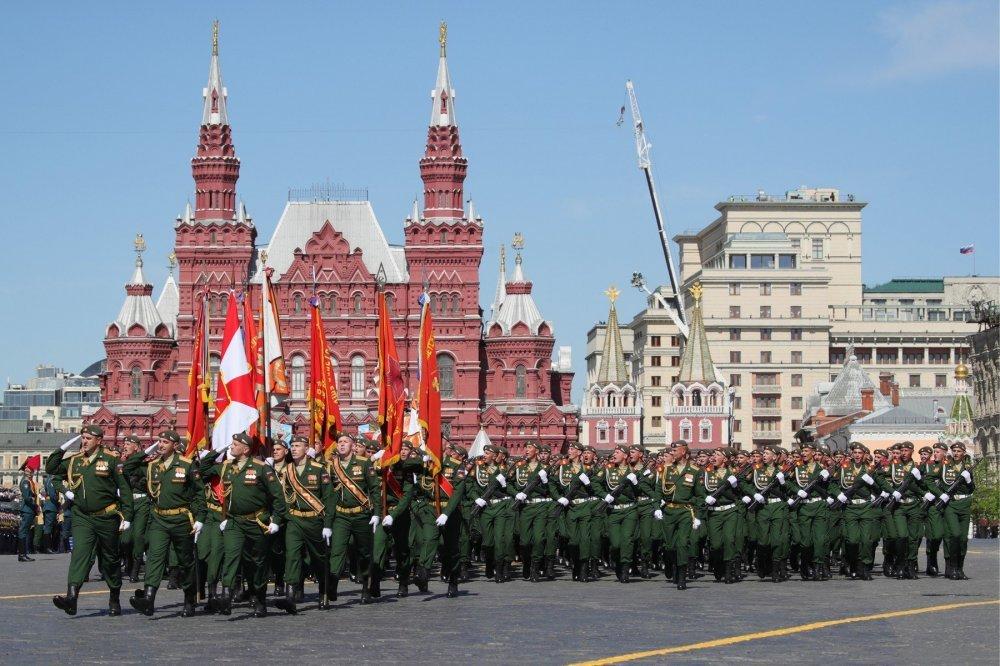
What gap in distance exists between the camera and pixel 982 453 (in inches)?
3167

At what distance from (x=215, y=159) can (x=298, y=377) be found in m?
12.8

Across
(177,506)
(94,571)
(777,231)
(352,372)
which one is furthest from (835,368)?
(177,506)

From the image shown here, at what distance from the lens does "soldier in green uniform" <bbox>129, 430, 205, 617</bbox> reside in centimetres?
1975

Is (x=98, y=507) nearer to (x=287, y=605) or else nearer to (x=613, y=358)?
(x=287, y=605)

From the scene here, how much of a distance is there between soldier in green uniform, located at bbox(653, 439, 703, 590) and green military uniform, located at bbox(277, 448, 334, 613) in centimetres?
543

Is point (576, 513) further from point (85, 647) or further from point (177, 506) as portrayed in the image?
point (85, 647)

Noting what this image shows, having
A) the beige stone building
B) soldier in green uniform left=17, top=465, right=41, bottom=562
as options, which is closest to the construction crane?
the beige stone building

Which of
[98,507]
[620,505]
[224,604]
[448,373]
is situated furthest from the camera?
[448,373]

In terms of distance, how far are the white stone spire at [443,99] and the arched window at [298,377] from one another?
48.6ft

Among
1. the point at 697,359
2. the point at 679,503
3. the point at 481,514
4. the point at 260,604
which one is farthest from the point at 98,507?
the point at 697,359

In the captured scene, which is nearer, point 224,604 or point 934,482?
point 224,604

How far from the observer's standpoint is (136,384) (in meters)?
106

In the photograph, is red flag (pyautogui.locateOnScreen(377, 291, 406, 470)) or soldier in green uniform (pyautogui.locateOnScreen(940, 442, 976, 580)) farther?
soldier in green uniform (pyautogui.locateOnScreen(940, 442, 976, 580))

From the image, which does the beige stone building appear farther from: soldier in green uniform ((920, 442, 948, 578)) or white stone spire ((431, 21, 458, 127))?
soldier in green uniform ((920, 442, 948, 578))
